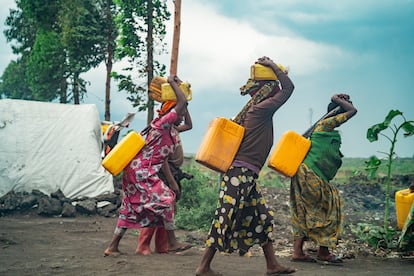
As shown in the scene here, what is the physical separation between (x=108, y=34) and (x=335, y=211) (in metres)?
14.4

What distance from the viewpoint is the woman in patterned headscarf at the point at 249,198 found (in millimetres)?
4438

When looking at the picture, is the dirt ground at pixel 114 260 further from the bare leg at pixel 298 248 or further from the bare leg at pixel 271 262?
the bare leg at pixel 271 262

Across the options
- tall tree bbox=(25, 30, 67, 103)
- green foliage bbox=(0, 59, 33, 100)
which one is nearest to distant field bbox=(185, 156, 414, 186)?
tall tree bbox=(25, 30, 67, 103)

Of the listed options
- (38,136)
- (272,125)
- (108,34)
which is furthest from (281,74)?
(108,34)

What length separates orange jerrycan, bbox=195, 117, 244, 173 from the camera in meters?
4.48

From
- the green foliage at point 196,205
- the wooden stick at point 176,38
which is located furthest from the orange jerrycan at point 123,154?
the wooden stick at point 176,38

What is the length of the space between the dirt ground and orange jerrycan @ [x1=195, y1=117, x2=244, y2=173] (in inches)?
42.2

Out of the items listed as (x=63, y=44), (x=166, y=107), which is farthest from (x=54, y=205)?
(x=63, y=44)

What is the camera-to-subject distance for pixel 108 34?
1831cm

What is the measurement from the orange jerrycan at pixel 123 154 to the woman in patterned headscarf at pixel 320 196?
1.75 meters

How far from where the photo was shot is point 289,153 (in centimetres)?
529

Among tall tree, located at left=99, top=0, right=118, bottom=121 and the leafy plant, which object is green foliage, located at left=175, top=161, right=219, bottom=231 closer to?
the leafy plant

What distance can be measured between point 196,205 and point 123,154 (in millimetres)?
4368

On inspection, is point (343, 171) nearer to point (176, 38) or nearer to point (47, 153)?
point (176, 38)
